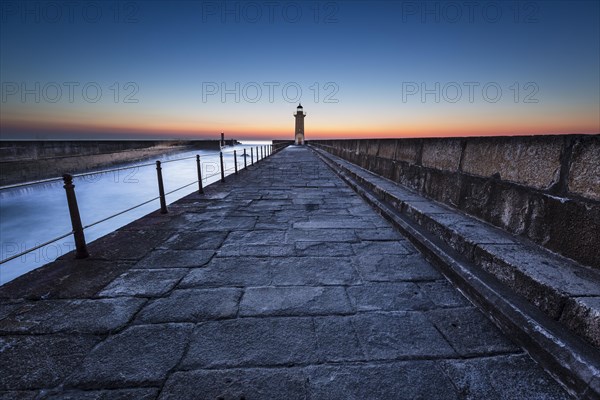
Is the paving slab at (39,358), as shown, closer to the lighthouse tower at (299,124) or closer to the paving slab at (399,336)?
the paving slab at (399,336)

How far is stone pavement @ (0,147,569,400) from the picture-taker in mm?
1372

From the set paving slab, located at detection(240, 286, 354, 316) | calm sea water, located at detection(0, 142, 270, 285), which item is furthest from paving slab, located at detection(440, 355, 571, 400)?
calm sea water, located at detection(0, 142, 270, 285)

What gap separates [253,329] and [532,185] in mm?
2399

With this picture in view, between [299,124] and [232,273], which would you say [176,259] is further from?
[299,124]

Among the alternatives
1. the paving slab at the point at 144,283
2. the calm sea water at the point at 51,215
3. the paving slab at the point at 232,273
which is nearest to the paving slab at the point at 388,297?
the paving slab at the point at 232,273

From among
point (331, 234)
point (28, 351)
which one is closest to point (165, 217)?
point (331, 234)

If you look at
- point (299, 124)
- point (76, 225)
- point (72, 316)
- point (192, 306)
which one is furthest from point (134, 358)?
point (299, 124)

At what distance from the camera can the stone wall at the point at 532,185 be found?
182 cm

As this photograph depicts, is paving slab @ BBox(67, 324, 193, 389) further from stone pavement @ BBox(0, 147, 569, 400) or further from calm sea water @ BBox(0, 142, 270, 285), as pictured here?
calm sea water @ BBox(0, 142, 270, 285)

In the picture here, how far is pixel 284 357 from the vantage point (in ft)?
5.06

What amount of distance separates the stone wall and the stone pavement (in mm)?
Result: 793

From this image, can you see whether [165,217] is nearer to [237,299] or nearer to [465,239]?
[237,299]

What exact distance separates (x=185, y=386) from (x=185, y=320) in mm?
558

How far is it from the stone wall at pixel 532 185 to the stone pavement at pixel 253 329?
31.2 inches
